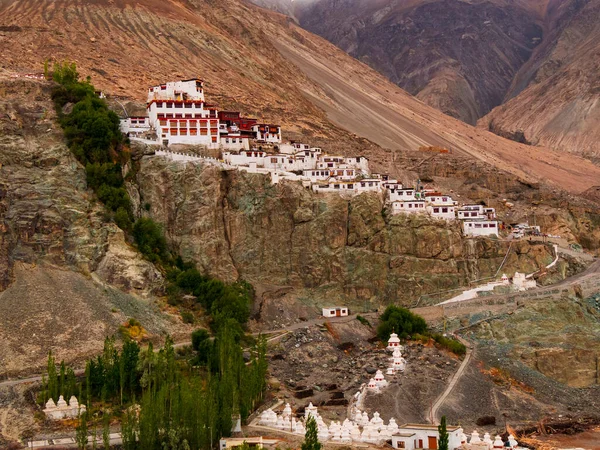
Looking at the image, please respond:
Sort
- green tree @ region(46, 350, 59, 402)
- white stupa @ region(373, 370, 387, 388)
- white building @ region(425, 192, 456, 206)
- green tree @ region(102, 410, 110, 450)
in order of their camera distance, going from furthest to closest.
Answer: white building @ region(425, 192, 456, 206) → white stupa @ region(373, 370, 387, 388) → green tree @ region(46, 350, 59, 402) → green tree @ region(102, 410, 110, 450)

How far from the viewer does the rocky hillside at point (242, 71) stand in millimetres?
98500

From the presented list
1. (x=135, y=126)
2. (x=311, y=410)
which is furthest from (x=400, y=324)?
(x=135, y=126)

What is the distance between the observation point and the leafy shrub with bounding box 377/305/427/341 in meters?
66.5

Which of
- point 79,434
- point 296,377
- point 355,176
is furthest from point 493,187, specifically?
point 79,434

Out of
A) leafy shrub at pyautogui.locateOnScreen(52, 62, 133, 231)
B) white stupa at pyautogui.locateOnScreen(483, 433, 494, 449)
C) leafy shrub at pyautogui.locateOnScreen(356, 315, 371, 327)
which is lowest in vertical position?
white stupa at pyautogui.locateOnScreen(483, 433, 494, 449)

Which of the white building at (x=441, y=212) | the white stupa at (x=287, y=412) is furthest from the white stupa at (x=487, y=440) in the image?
the white building at (x=441, y=212)

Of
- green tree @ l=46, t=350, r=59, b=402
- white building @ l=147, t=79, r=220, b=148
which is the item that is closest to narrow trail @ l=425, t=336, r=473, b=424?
green tree @ l=46, t=350, r=59, b=402

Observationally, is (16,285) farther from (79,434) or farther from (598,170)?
(598,170)

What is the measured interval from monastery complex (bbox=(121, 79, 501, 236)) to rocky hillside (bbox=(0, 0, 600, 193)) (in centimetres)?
1052

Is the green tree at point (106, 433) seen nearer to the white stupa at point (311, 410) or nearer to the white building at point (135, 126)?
the white stupa at point (311, 410)

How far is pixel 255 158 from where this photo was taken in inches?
2992

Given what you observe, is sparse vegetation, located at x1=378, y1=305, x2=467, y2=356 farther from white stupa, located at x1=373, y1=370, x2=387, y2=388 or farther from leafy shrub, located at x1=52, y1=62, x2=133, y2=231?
leafy shrub, located at x1=52, y1=62, x2=133, y2=231

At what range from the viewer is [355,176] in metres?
78.7

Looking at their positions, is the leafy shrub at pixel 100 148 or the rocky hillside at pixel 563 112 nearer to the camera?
the leafy shrub at pixel 100 148
